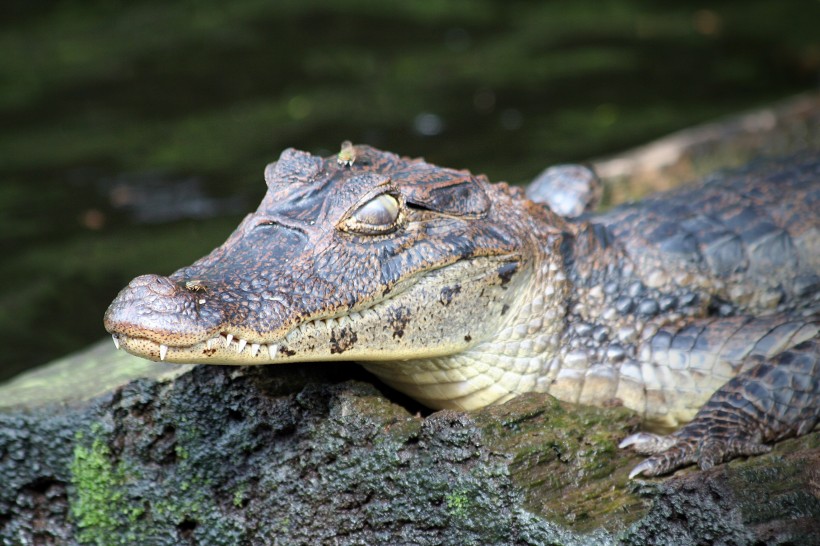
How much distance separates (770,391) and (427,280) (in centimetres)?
124

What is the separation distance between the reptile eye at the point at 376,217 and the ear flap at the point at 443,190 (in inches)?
3.9

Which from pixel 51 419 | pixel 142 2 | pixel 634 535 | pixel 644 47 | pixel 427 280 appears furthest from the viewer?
pixel 142 2

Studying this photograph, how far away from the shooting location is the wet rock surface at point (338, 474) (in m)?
3.05

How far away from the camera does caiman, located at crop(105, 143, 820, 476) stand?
3168mm

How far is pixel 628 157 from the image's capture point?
6.50m

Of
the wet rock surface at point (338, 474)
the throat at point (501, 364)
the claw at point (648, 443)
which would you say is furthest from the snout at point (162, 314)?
the claw at point (648, 443)

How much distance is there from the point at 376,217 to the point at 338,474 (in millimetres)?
858

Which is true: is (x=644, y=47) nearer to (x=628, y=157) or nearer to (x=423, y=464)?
(x=628, y=157)

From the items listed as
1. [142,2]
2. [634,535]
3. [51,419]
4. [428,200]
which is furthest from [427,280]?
[142,2]

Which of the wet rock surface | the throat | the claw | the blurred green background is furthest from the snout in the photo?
the blurred green background

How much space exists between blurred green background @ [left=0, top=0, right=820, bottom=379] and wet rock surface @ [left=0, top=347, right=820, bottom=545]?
6.91ft

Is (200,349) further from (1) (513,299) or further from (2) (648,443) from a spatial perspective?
(2) (648,443)

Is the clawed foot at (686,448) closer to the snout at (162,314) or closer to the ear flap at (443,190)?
the ear flap at (443,190)

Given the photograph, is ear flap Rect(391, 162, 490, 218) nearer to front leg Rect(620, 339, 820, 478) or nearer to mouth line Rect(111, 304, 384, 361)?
mouth line Rect(111, 304, 384, 361)
